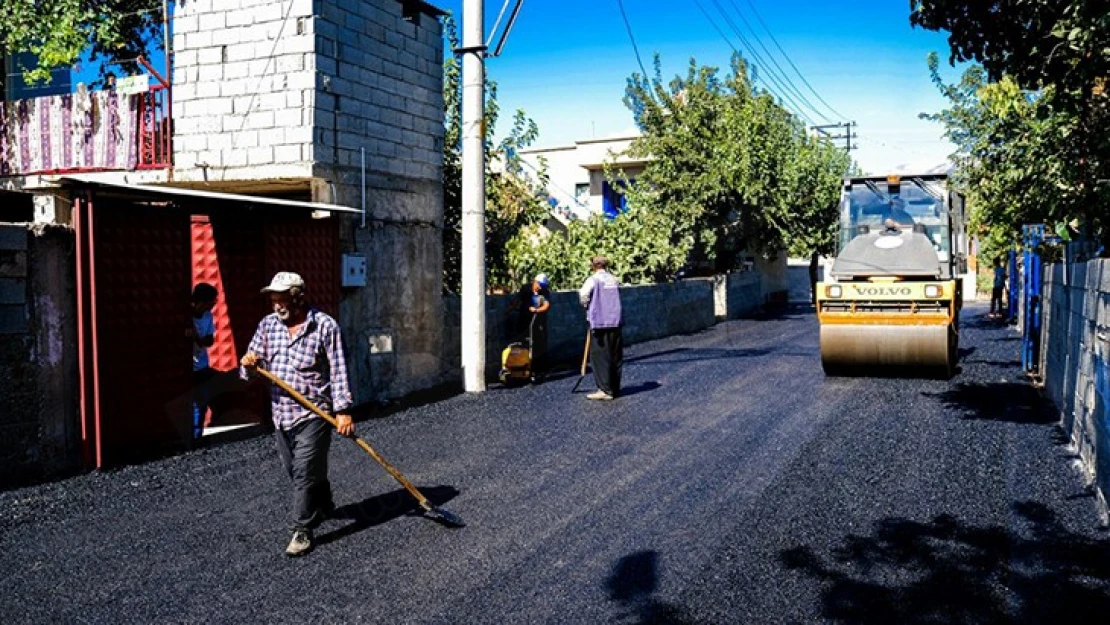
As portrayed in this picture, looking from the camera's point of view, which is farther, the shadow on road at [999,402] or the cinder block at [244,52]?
the cinder block at [244,52]

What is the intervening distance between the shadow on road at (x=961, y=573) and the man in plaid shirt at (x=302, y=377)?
9.59ft

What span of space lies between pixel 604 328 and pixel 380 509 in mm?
5337

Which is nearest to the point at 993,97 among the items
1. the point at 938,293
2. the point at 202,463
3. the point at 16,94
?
the point at 938,293

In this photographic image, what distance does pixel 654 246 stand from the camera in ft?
75.4

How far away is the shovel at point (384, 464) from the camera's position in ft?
18.0

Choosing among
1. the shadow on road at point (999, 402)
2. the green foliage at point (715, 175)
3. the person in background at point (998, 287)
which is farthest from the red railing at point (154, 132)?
the person in background at point (998, 287)

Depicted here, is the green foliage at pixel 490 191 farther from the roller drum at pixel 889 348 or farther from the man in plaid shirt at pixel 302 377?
the man in plaid shirt at pixel 302 377

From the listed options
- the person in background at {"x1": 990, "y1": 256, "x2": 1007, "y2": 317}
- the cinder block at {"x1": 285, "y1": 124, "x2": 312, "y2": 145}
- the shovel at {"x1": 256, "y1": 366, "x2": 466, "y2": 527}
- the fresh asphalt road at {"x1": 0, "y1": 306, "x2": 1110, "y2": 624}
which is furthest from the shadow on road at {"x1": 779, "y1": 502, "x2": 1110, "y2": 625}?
the person in background at {"x1": 990, "y1": 256, "x2": 1007, "y2": 317}

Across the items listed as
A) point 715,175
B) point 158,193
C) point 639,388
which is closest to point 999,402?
point 639,388

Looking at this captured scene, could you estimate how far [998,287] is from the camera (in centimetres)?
2617

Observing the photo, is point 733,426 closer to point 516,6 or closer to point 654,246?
point 516,6

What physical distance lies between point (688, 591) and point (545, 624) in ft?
2.81

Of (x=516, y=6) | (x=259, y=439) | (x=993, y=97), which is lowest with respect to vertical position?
(x=259, y=439)

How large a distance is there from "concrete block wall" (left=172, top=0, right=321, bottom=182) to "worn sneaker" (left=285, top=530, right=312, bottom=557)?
19.4 feet
